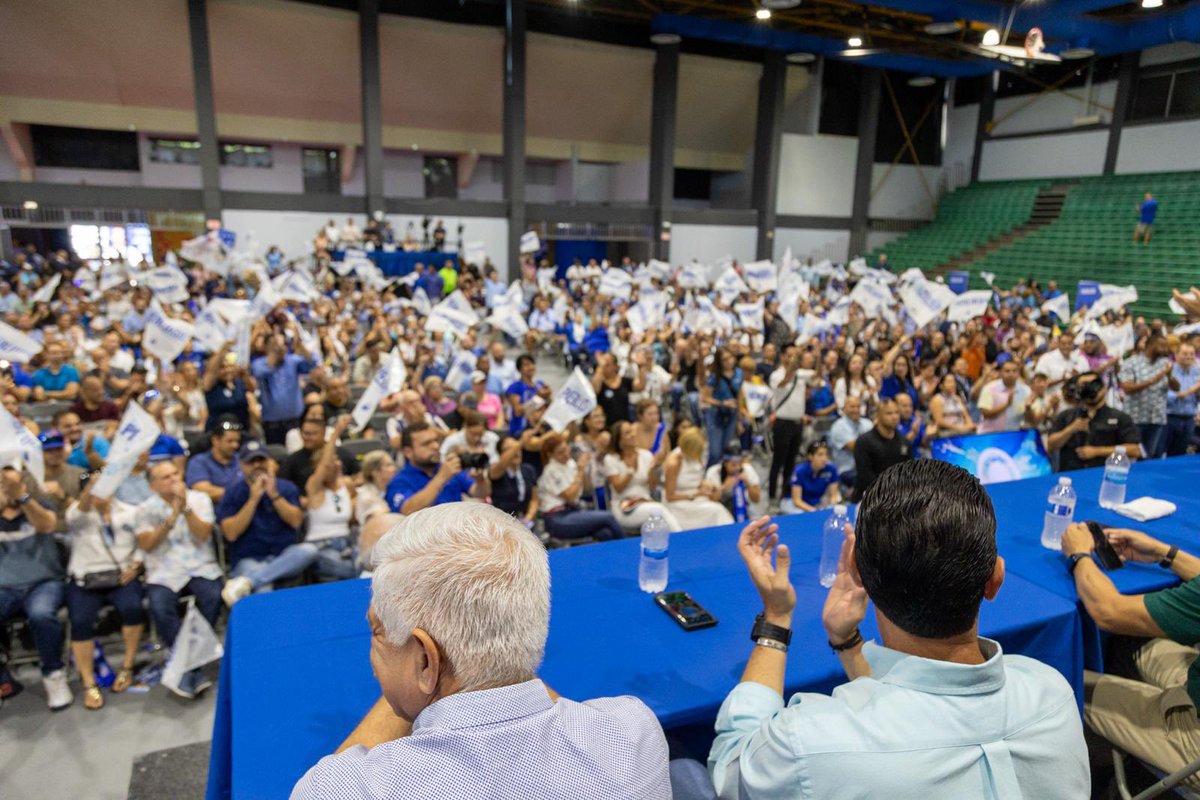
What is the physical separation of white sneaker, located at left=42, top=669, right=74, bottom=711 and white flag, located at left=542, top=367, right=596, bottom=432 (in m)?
3.17

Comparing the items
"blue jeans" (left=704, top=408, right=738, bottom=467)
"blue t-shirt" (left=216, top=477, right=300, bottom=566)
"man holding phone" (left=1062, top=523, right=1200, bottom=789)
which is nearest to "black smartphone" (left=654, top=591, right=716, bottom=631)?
"man holding phone" (left=1062, top=523, right=1200, bottom=789)

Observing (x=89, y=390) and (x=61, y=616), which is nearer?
(x=61, y=616)

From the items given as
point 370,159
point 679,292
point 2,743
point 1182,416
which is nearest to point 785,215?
point 679,292

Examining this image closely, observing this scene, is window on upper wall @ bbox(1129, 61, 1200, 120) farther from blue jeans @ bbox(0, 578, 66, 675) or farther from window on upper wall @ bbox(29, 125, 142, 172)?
window on upper wall @ bbox(29, 125, 142, 172)

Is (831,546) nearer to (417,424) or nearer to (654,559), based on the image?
(654,559)

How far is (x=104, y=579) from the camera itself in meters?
3.96

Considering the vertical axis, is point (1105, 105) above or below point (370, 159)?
above

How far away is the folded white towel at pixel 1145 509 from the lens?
10.9ft

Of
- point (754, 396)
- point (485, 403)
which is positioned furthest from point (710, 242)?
point (485, 403)

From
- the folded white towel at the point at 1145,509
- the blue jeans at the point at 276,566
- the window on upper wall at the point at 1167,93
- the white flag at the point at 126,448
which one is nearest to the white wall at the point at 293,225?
the white flag at the point at 126,448

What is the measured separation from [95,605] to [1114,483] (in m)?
5.37

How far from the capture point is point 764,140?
23688 millimetres

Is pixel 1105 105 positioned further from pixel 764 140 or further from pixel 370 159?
pixel 370 159

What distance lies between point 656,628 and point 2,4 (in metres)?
22.1
